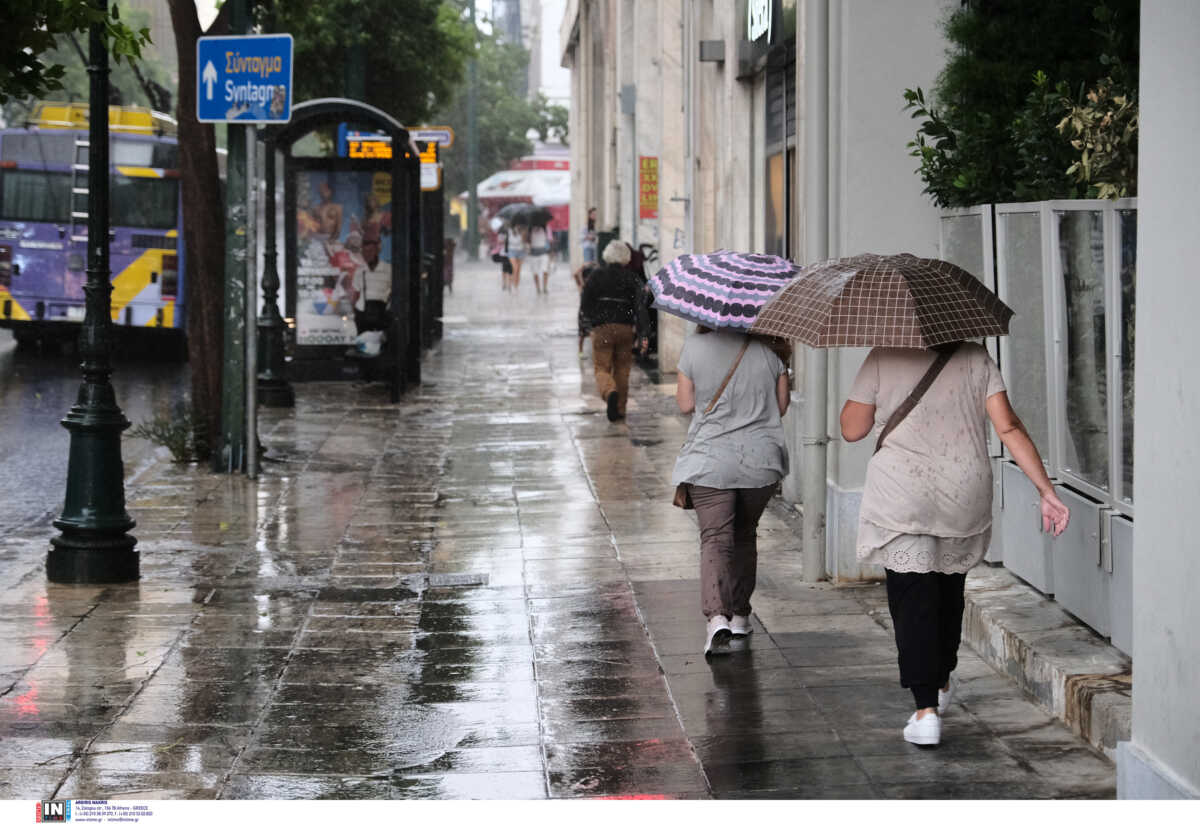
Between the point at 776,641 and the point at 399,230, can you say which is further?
the point at 399,230

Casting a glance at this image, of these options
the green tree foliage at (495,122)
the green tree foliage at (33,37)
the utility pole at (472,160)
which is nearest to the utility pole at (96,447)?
the green tree foliage at (33,37)

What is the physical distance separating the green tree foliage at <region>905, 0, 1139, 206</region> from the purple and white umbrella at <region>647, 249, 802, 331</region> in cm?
112

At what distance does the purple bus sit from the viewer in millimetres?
23328

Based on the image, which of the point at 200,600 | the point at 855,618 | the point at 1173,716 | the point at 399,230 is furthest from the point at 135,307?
the point at 1173,716

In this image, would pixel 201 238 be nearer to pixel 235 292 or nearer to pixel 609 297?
pixel 235 292

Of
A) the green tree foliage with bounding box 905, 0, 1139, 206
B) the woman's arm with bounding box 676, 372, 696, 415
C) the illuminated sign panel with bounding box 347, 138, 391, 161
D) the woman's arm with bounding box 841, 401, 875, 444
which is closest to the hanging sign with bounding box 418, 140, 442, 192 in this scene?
the illuminated sign panel with bounding box 347, 138, 391, 161

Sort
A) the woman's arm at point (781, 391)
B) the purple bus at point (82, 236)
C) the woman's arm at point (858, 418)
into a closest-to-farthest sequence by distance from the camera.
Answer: the woman's arm at point (858, 418), the woman's arm at point (781, 391), the purple bus at point (82, 236)

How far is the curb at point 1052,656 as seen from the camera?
603 centimetres

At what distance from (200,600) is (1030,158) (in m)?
4.66

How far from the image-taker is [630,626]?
821 cm

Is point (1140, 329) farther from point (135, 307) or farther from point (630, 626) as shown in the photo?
point (135, 307)

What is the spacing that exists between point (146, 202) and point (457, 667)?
57.3 ft

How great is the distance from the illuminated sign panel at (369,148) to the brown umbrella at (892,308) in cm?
1458

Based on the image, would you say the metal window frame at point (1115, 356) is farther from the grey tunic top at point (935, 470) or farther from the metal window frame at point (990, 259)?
the metal window frame at point (990, 259)
